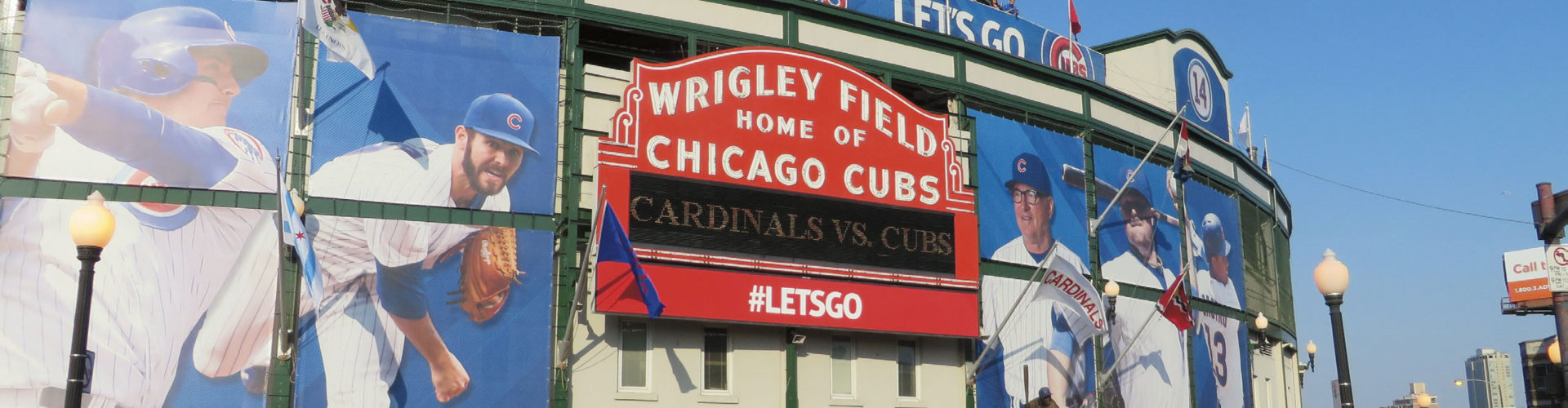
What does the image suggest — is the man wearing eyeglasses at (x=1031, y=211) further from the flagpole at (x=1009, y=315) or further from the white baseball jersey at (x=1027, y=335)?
the flagpole at (x=1009, y=315)

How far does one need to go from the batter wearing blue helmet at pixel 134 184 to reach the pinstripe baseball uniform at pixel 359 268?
0.73 meters

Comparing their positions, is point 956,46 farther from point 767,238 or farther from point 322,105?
point 322,105

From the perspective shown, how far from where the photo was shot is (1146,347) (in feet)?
139

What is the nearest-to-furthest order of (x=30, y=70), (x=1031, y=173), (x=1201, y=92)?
(x=30, y=70) < (x=1031, y=173) < (x=1201, y=92)

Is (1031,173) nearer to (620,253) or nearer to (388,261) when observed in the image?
(620,253)

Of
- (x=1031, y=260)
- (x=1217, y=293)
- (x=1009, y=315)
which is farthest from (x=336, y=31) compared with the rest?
(x=1217, y=293)

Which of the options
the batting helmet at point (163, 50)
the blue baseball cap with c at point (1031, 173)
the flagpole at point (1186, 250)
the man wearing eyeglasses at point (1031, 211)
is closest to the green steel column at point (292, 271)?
the batting helmet at point (163, 50)

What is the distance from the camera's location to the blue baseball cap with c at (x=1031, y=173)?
38.4 meters

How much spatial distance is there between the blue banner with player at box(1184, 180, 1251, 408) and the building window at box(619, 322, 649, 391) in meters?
20.8

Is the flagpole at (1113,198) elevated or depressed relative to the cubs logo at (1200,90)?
depressed

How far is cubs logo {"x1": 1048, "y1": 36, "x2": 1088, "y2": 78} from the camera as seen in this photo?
135 ft

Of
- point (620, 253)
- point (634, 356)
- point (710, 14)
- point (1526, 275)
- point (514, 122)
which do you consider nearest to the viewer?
point (620, 253)

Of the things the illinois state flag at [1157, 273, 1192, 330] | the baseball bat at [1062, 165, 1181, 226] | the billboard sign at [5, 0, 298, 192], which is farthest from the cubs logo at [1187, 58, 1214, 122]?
the billboard sign at [5, 0, 298, 192]

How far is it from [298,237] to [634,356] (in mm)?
8580
